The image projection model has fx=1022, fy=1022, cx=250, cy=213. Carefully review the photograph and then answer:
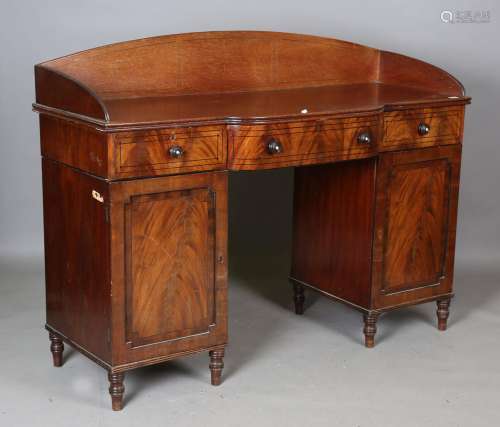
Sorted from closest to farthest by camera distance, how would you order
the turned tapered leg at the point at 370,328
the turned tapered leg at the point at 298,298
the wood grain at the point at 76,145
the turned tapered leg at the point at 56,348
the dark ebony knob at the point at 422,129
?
the wood grain at the point at 76,145, the turned tapered leg at the point at 56,348, the dark ebony knob at the point at 422,129, the turned tapered leg at the point at 370,328, the turned tapered leg at the point at 298,298

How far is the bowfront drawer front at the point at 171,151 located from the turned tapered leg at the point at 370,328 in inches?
40.8

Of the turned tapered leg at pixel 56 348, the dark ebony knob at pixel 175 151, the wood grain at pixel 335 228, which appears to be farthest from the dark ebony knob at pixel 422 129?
the turned tapered leg at pixel 56 348

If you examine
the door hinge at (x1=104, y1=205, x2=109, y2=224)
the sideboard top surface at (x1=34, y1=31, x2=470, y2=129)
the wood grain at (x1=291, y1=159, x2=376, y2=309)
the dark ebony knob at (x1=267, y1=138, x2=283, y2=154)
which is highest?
the sideboard top surface at (x1=34, y1=31, x2=470, y2=129)

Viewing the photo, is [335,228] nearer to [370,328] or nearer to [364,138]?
[370,328]

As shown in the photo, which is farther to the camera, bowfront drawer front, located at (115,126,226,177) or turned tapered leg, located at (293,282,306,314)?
turned tapered leg, located at (293,282,306,314)

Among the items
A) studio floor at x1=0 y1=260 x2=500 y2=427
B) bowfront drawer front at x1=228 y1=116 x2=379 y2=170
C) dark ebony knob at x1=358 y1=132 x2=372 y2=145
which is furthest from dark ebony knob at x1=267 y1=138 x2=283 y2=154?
studio floor at x1=0 y1=260 x2=500 y2=427

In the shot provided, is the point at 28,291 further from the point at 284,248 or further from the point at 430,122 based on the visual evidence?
the point at 430,122

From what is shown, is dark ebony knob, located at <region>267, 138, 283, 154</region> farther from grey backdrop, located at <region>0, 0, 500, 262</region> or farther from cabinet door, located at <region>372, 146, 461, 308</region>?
grey backdrop, located at <region>0, 0, 500, 262</region>

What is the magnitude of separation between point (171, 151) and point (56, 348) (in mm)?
1003

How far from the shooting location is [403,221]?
Result: 4211mm

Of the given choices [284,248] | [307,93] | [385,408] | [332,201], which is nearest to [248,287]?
[284,248]

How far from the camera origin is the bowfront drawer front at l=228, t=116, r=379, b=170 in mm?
3576

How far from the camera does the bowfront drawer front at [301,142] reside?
3.58 m

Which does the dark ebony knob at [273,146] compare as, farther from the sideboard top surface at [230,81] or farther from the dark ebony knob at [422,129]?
the dark ebony knob at [422,129]
